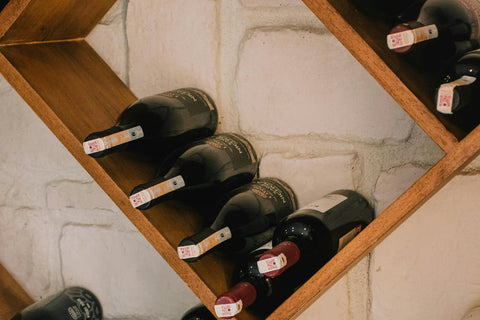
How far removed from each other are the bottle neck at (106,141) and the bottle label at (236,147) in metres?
0.18

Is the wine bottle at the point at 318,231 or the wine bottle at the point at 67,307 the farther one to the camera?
the wine bottle at the point at 67,307

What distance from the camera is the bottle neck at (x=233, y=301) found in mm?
826

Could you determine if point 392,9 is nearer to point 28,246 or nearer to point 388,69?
point 388,69

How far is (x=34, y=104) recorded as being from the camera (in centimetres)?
104

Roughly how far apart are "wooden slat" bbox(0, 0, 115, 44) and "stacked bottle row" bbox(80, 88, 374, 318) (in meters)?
0.25

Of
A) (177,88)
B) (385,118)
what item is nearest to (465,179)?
(385,118)

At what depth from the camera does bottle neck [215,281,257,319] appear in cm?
83

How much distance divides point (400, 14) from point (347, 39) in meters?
0.15

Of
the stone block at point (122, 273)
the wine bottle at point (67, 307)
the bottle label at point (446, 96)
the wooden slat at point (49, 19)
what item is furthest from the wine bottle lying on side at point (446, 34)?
the wine bottle at point (67, 307)

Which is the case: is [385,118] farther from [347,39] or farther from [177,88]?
[177,88]

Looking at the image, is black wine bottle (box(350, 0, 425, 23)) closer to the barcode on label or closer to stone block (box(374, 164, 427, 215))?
stone block (box(374, 164, 427, 215))

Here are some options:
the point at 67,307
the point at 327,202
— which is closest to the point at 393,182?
the point at 327,202

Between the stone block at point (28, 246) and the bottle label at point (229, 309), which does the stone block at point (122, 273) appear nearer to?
the stone block at point (28, 246)

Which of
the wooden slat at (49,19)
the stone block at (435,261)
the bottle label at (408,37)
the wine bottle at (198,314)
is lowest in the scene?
the stone block at (435,261)
